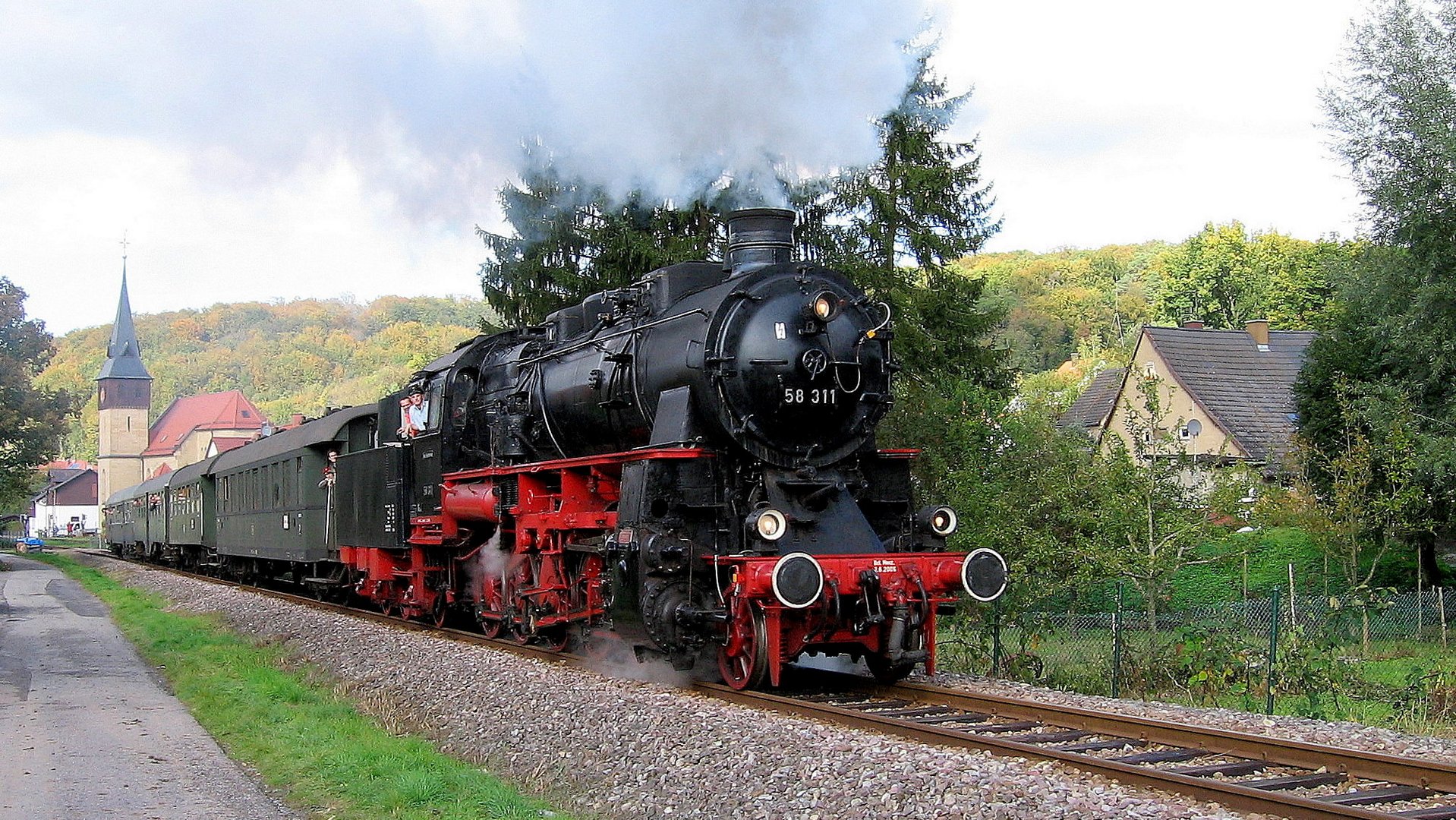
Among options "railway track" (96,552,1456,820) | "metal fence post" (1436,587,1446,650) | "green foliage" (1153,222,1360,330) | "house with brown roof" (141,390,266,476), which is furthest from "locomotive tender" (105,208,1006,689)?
"house with brown roof" (141,390,266,476)

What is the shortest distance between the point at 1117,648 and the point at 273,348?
155 meters

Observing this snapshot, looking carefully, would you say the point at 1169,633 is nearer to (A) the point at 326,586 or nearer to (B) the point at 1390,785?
(B) the point at 1390,785

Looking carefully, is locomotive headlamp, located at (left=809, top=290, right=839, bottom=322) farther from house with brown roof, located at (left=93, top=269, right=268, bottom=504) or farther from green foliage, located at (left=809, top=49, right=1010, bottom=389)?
house with brown roof, located at (left=93, top=269, right=268, bottom=504)

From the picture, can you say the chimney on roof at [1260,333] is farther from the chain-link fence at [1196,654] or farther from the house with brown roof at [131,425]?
the house with brown roof at [131,425]

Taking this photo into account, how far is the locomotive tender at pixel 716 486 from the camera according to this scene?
1027 cm

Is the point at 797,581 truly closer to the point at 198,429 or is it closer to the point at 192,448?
the point at 198,429

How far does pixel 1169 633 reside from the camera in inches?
537

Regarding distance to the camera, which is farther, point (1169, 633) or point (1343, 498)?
point (1343, 498)

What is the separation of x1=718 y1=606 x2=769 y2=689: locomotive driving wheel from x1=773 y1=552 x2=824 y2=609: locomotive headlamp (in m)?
0.65

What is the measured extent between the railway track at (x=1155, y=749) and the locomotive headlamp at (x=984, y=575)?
86 cm

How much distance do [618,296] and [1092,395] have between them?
3179 centimetres

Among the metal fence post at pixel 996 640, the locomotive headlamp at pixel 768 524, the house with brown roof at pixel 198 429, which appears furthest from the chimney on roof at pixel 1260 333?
the house with brown roof at pixel 198 429

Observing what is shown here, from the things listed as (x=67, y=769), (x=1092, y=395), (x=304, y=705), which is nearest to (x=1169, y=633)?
(x=304, y=705)

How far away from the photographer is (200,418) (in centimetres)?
12050
